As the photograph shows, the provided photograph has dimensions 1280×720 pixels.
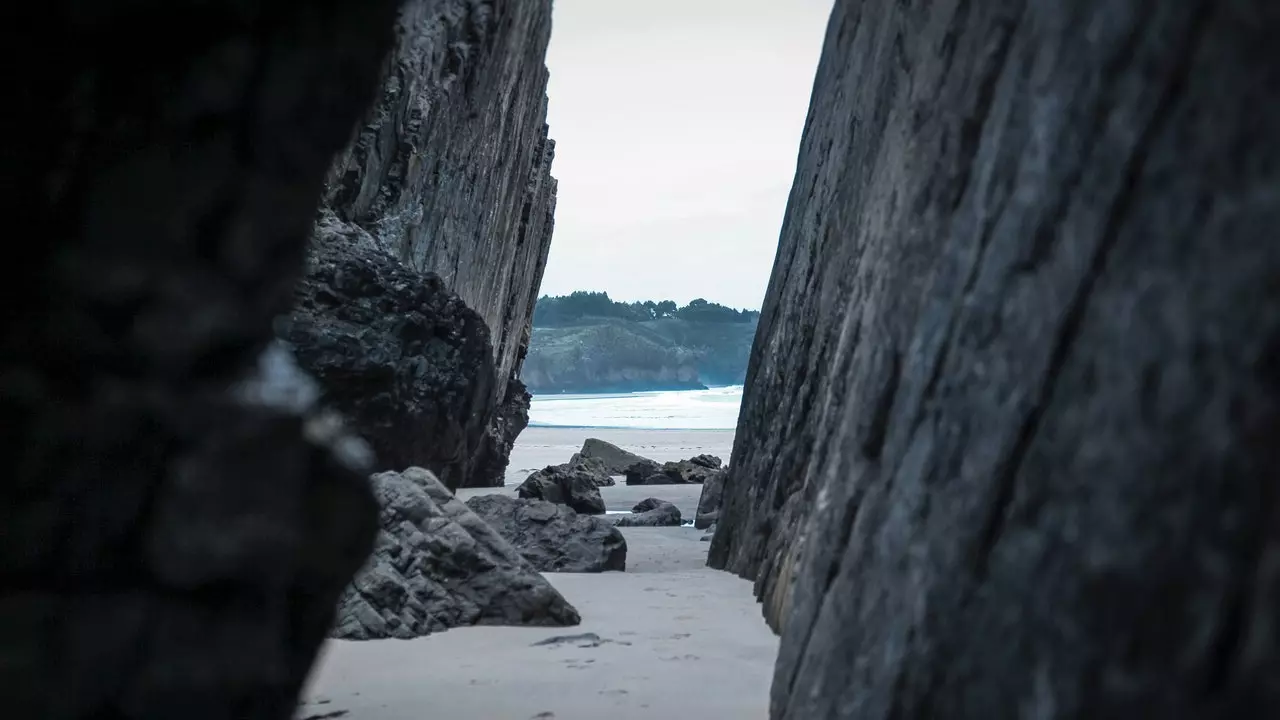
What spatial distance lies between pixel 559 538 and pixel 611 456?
29.8 ft

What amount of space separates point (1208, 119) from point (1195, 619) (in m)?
0.44

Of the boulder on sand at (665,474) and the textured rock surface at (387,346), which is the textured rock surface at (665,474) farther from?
the textured rock surface at (387,346)

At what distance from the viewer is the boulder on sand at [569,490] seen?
7801 mm

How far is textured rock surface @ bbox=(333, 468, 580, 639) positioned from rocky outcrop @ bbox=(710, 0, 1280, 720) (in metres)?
1.62

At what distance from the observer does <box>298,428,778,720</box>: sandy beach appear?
2094 mm

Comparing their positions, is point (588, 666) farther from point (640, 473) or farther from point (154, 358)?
point (640, 473)

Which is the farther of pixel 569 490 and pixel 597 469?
pixel 597 469

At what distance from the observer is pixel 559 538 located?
16.1 feet

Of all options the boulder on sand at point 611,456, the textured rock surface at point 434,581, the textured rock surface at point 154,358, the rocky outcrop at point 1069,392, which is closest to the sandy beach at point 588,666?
the textured rock surface at point 434,581

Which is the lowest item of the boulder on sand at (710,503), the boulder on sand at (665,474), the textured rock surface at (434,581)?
the boulder on sand at (665,474)

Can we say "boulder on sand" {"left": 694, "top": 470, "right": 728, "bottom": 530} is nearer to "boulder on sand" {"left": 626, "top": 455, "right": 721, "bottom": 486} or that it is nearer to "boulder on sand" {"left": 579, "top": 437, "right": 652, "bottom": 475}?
"boulder on sand" {"left": 626, "top": 455, "right": 721, "bottom": 486}

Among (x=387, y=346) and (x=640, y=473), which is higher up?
(x=387, y=346)

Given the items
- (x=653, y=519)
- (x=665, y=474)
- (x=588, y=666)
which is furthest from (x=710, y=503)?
(x=588, y=666)

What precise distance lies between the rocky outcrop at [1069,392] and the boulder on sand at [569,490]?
6.18 metres
